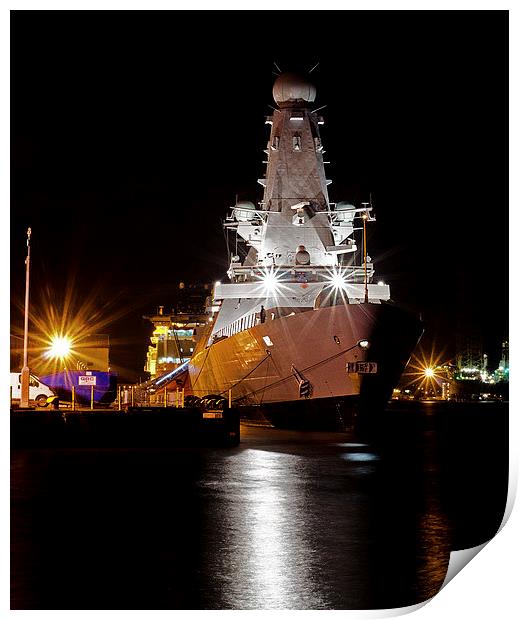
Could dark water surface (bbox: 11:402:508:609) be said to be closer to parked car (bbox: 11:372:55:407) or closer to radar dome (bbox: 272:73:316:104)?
parked car (bbox: 11:372:55:407)

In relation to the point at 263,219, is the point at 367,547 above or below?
below

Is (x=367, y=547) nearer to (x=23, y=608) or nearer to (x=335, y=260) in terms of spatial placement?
(x=23, y=608)

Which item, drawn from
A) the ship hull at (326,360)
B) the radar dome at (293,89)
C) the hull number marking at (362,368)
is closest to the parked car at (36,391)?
the ship hull at (326,360)

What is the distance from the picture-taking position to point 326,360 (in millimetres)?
32438

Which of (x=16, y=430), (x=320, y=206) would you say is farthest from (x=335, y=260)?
(x=16, y=430)

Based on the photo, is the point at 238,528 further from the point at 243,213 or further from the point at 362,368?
the point at 243,213

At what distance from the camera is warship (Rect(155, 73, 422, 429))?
1261 inches

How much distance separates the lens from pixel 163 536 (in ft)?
40.4

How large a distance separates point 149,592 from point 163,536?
9.98 feet

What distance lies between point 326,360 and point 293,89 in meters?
16.9

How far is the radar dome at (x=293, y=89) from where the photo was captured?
43219mm

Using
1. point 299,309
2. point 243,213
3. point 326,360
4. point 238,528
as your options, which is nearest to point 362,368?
point 326,360

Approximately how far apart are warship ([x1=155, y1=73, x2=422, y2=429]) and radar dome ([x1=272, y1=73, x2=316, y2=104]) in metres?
0.05
